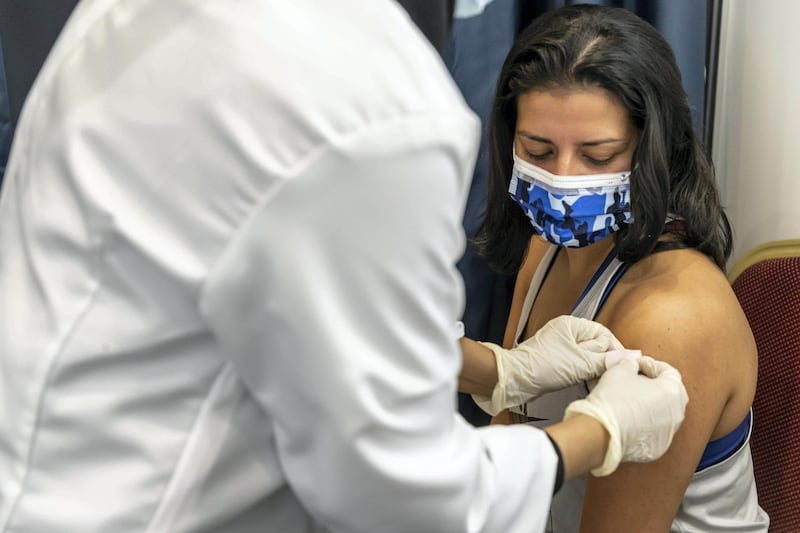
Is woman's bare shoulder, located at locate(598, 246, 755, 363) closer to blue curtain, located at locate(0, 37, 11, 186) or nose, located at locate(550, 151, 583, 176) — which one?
nose, located at locate(550, 151, 583, 176)

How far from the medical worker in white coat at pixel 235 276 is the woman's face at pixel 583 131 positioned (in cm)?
59

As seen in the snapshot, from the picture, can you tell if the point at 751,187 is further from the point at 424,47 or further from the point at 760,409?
the point at 424,47

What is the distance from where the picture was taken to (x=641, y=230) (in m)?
1.25

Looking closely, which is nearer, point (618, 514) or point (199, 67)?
point (199, 67)

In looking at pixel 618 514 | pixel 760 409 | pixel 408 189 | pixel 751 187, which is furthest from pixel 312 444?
pixel 751 187

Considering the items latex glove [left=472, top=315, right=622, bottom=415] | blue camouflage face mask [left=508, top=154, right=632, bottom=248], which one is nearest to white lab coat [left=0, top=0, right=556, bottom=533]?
latex glove [left=472, top=315, right=622, bottom=415]

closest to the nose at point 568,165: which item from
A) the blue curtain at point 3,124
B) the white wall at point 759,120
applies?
the white wall at point 759,120

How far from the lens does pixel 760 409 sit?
1.45m

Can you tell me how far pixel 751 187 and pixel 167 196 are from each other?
137 cm

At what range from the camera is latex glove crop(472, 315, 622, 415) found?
1.18m

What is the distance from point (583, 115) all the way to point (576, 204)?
5.1 inches

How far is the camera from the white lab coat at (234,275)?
2.01ft

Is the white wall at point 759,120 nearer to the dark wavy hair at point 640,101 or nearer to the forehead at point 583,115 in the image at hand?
the dark wavy hair at point 640,101

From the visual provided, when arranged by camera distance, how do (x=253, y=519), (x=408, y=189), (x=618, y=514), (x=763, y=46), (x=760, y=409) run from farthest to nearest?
(x=763, y=46) < (x=760, y=409) < (x=618, y=514) < (x=253, y=519) < (x=408, y=189)
